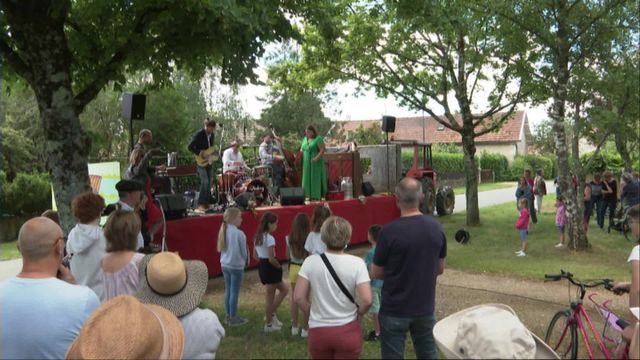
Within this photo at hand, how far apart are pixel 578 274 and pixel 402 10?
5.85 metres

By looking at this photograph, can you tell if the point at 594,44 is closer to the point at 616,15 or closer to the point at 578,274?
the point at 616,15

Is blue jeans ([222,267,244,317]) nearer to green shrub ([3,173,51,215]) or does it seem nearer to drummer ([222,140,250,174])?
drummer ([222,140,250,174])

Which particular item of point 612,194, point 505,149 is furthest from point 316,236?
point 505,149

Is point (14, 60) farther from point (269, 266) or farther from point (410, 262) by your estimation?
point (410, 262)

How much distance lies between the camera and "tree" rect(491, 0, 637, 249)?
11508 mm

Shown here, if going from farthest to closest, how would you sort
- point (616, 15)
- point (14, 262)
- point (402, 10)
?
point (14, 262), point (616, 15), point (402, 10)

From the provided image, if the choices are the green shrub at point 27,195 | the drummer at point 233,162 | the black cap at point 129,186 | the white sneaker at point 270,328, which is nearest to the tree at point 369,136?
the green shrub at point 27,195

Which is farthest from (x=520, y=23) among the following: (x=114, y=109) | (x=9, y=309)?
(x=114, y=109)

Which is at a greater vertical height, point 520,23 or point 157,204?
point 520,23

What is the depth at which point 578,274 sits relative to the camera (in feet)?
32.3

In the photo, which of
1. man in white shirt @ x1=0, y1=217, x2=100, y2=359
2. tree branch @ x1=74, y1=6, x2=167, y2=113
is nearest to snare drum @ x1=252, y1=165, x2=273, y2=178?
tree branch @ x1=74, y1=6, x2=167, y2=113

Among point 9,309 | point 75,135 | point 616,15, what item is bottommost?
point 9,309

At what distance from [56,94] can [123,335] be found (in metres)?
4.45

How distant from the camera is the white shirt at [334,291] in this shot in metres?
3.53
